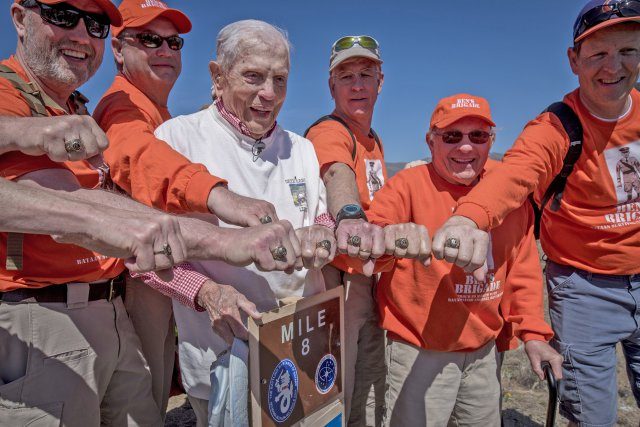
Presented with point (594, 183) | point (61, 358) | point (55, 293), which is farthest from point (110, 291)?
point (594, 183)

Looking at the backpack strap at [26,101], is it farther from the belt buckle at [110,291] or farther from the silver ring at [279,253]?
the silver ring at [279,253]

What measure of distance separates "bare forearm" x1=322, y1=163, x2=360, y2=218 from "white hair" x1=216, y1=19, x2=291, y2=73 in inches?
33.2

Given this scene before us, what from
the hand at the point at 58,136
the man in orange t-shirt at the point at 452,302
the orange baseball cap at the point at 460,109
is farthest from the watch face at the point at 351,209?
the hand at the point at 58,136

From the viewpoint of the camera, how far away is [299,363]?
7.30 ft

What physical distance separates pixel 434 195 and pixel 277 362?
1.61 metres

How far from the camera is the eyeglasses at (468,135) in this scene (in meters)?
3.05

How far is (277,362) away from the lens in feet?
6.86

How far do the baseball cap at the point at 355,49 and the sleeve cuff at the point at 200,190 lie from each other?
85.5 inches

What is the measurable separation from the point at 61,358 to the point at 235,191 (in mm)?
1297

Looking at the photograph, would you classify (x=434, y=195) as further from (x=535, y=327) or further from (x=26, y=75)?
(x=26, y=75)

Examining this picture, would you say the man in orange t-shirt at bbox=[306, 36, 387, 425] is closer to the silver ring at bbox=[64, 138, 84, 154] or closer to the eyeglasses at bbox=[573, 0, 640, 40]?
the silver ring at bbox=[64, 138, 84, 154]

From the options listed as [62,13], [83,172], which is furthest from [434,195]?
[62,13]

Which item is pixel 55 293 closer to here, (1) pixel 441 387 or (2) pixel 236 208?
(2) pixel 236 208

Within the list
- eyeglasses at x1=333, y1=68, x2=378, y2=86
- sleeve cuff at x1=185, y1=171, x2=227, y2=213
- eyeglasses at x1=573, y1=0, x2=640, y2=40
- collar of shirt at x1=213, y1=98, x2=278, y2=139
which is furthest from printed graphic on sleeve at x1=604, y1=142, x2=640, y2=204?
sleeve cuff at x1=185, y1=171, x2=227, y2=213
